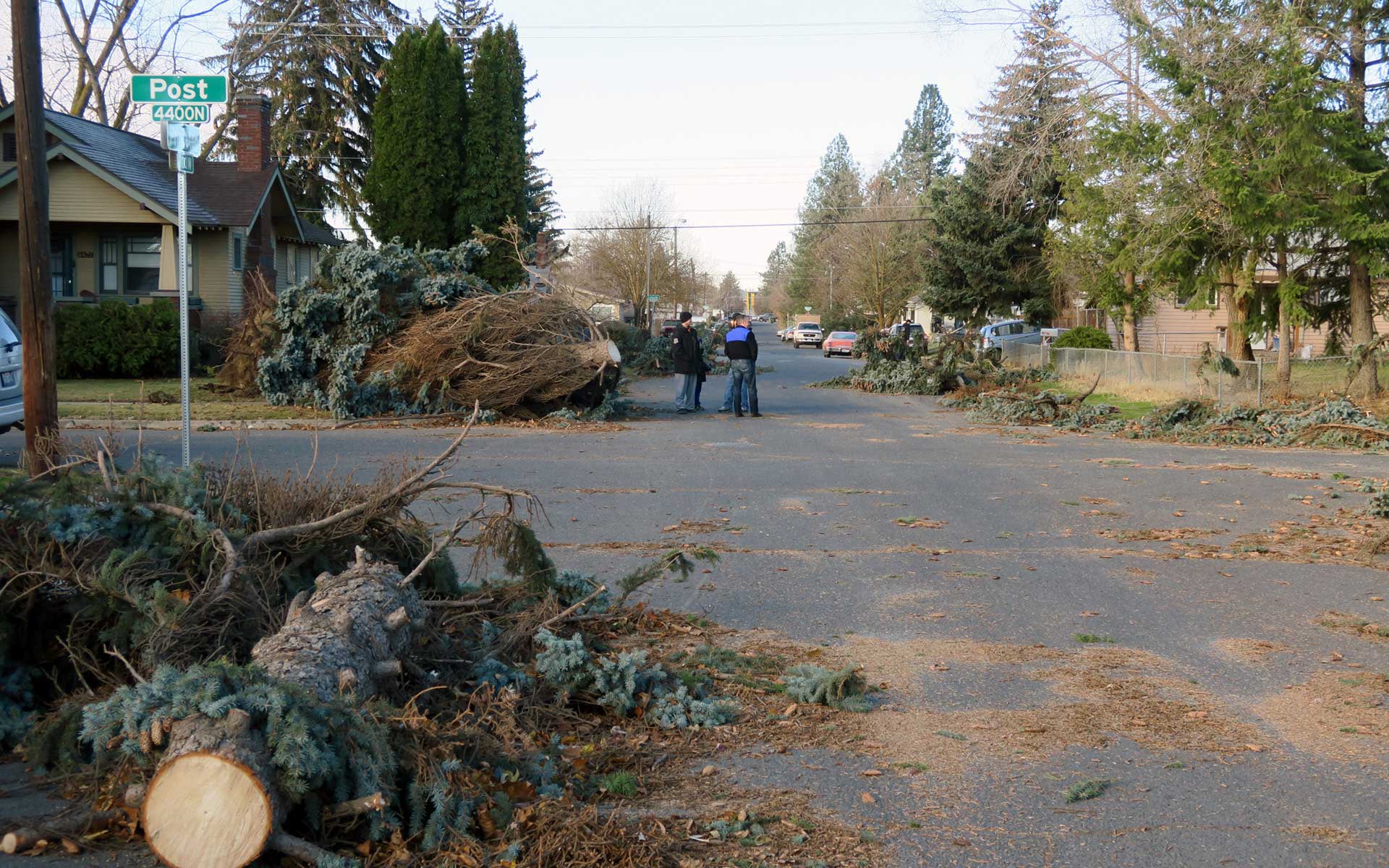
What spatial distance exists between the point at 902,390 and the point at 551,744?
84.8ft

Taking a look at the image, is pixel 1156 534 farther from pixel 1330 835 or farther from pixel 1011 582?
pixel 1330 835

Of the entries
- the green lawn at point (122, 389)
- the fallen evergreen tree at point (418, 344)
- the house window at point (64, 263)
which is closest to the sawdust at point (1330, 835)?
the fallen evergreen tree at point (418, 344)

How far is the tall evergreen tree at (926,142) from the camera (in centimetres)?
9888

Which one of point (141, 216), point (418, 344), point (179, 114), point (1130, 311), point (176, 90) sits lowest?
point (418, 344)

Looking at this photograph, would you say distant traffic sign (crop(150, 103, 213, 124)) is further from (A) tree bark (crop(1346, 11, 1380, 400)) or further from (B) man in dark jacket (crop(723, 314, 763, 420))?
(A) tree bark (crop(1346, 11, 1380, 400))

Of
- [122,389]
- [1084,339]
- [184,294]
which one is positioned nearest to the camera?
[184,294]

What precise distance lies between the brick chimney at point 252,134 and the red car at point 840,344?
29.9 metres

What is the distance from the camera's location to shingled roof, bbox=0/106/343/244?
30062mm

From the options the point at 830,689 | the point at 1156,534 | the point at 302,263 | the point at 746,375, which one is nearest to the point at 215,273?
the point at 302,263

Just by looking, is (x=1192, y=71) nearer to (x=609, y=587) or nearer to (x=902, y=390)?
(x=902, y=390)

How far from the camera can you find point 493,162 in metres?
37.2

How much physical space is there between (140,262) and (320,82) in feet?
55.4

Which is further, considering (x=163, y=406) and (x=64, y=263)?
(x=64, y=263)

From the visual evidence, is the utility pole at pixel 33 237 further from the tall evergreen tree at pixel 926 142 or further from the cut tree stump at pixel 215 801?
the tall evergreen tree at pixel 926 142
